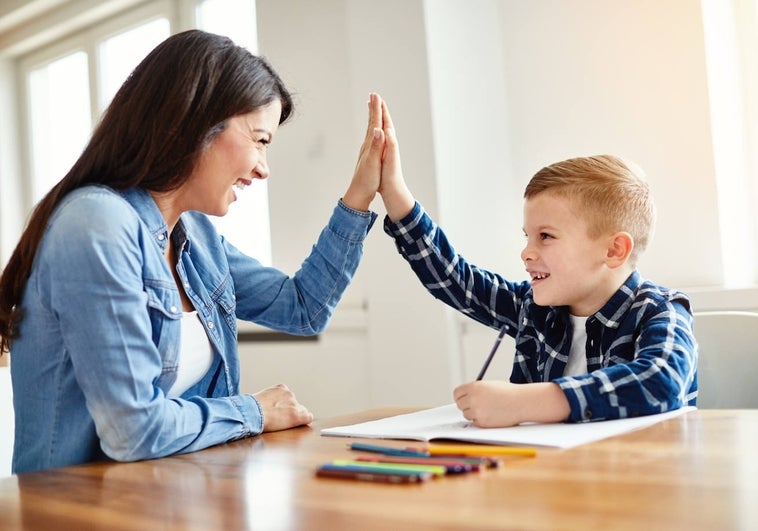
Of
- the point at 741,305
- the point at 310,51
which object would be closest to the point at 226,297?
the point at 741,305

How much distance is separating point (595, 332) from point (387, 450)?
0.57 m

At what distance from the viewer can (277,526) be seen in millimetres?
700

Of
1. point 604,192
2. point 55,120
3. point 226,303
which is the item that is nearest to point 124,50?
point 55,120

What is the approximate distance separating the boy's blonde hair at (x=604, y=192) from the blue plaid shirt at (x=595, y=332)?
97 mm

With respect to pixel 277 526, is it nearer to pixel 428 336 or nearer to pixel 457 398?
pixel 457 398

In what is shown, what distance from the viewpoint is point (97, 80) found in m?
4.72

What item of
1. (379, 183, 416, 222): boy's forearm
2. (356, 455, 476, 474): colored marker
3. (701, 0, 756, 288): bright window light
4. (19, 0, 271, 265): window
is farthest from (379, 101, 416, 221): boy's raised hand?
(19, 0, 271, 265): window

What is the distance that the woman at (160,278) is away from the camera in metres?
1.08

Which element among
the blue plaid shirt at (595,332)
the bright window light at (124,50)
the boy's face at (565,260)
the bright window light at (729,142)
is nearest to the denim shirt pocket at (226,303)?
the blue plaid shirt at (595,332)

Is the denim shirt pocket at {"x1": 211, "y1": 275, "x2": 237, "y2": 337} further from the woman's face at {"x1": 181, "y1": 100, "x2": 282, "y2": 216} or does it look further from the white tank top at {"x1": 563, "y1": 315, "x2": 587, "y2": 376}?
the white tank top at {"x1": 563, "y1": 315, "x2": 587, "y2": 376}

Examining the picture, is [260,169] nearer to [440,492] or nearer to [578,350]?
[578,350]

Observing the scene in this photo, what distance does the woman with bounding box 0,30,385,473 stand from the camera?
1.08m

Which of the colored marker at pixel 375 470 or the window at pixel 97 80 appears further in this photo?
the window at pixel 97 80

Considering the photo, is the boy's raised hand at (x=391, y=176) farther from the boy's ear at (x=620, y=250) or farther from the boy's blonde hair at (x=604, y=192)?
the boy's ear at (x=620, y=250)
